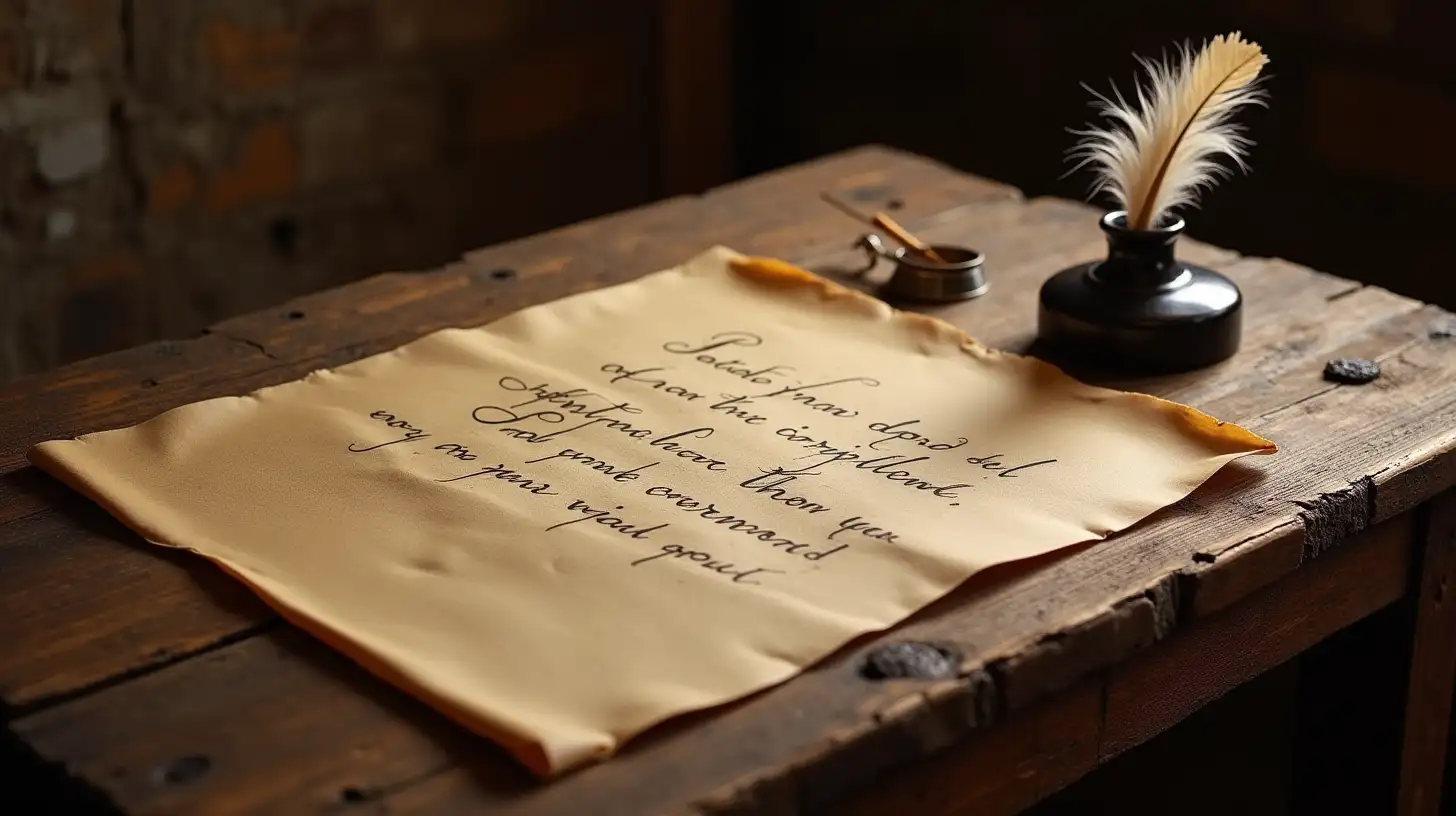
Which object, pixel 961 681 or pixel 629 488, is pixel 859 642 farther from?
pixel 629 488

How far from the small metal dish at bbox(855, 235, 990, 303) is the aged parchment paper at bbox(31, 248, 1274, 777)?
2.3 inches

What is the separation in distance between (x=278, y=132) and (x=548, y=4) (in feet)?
1.54

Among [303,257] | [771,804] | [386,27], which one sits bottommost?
[303,257]

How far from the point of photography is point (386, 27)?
2293 mm

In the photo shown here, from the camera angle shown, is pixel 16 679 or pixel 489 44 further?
pixel 489 44

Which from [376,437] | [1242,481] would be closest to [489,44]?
[376,437]

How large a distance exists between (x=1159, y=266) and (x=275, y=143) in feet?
4.61

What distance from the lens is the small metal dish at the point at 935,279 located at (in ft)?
4.43

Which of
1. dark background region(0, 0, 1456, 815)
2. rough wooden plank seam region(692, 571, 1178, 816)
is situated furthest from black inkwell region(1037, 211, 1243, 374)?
dark background region(0, 0, 1456, 815)

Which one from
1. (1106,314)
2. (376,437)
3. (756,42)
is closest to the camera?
(376,437)

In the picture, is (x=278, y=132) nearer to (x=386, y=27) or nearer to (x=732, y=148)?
(x=386, y=27)

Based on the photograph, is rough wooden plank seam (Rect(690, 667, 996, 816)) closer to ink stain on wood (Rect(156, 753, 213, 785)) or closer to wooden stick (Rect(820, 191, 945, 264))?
ink stain on wood (Rect(156, 753, 213, 785))

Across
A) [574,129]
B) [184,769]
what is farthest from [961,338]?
[574,129]

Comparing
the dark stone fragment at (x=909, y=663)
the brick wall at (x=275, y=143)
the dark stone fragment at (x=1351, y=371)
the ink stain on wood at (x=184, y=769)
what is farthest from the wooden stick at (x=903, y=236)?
the brick wall at (x=275, y=143)
